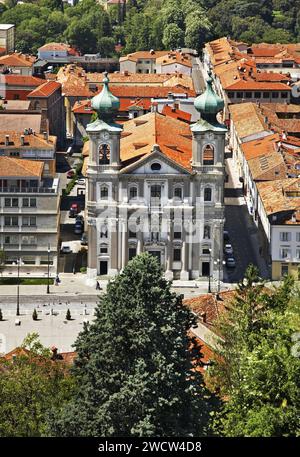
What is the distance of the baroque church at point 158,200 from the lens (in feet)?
274

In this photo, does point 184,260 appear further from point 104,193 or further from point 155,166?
point 104,193

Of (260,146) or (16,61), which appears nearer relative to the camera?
(260,146)

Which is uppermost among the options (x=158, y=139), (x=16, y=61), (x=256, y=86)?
(x=16, y=61)

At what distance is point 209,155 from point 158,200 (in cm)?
441

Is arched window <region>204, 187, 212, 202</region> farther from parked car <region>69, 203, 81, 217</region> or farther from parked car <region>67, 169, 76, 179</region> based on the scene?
parked car <region>67, 169, 76, 179</region>

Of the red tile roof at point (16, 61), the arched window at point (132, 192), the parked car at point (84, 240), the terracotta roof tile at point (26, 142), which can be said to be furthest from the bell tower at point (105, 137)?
the red tile roof at point (16, 61)

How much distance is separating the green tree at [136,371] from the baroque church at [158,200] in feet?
107

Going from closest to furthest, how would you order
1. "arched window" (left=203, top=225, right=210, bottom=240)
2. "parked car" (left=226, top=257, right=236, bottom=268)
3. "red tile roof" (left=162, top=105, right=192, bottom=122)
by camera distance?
"arched window" (left=203, top=225, right=210, bottom=240), "parked car" (left=226, top=257, right=236, bottom=268), "red tile roof" (left=162, top=105, right=192, bottom=122)

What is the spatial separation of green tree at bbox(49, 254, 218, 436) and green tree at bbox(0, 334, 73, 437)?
1.11 metres

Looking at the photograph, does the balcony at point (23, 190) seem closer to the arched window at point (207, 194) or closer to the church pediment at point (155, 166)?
the church pediment at point (155, 166)

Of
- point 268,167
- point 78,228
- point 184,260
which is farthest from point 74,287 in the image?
point 268,167

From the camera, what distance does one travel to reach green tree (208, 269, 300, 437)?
4162 cm

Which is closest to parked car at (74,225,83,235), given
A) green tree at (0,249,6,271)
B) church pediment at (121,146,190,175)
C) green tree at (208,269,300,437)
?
green tree at (0,249,6,271)

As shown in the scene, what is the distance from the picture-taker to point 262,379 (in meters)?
43.2
